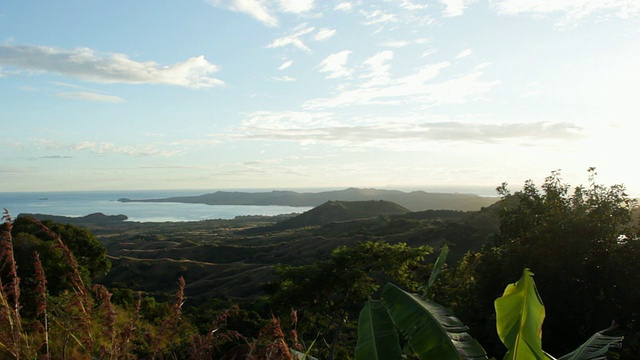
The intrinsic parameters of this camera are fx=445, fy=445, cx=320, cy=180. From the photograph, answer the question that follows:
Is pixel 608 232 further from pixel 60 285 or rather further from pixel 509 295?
pixel 60 285

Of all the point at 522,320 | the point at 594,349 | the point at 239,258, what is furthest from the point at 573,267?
the point at 239,258

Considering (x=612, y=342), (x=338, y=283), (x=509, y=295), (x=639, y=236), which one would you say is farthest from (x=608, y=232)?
(x=509, y=295)

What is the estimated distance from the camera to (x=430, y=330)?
3975 mm

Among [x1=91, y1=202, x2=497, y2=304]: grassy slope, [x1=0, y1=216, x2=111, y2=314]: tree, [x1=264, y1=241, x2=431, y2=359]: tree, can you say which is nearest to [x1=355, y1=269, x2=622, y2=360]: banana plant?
[x1=264, y1=241, x2=431, y2=359]: tree

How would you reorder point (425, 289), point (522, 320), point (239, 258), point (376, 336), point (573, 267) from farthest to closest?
1. point (239, 258)
2. point (573, 267)
3. point (425, 289)
4. point (376, 336)
5. point (522, 320)

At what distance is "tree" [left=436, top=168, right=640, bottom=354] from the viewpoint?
12.6 m

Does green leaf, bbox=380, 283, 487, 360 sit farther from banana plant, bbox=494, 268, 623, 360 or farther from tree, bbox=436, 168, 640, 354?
tree, bbox=436, 168, 640, 354

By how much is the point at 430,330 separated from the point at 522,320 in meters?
0.77

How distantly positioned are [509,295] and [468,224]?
52.4 m

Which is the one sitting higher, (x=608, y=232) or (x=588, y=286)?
(x=608, y=232)

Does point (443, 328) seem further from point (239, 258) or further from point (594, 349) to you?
point (239, 258)

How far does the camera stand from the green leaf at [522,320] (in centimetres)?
368

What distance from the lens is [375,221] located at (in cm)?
8581

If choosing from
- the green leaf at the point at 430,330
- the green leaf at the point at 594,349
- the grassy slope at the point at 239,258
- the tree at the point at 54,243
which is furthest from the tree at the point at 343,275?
the grassy slope at the point at 239,258
